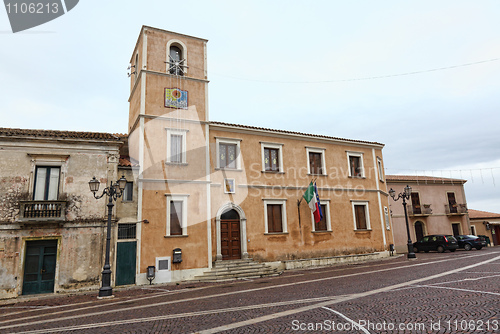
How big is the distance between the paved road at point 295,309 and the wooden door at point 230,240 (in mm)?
5266

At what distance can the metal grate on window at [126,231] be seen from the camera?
611 inches

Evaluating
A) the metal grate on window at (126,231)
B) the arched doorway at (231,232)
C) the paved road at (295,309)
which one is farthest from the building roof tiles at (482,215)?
the metal grate on window at (126,231)

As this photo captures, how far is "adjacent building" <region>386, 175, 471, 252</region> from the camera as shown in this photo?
3231 centimetres

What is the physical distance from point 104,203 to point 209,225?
5.41m

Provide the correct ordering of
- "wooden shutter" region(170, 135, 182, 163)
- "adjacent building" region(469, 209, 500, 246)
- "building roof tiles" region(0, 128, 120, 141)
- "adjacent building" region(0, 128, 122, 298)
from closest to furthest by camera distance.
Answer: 1. "adjacent building" region(0, 128, 122, 298)
2. "building roof tiles" region(0, 128, 120, 141)
3. "wooden shutter" region(170, 135, 182, 163)
4. "adjacent building" region(469, 209, 500, 246)

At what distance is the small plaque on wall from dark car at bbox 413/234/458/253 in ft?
78.7

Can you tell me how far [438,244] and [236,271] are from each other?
20097 mm

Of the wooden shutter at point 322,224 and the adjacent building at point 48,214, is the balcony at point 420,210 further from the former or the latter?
the adjacent building at point 48,214

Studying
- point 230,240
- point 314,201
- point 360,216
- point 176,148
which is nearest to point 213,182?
point 176,148

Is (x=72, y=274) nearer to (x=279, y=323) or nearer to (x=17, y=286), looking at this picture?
(x=17, y=286)

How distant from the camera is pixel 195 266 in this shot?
16609 millimetres

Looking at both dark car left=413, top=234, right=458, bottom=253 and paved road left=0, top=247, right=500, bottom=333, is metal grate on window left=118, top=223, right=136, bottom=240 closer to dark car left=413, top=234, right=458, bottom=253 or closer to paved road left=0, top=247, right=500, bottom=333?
paved road left=0, top=247, right=500, bottom=333

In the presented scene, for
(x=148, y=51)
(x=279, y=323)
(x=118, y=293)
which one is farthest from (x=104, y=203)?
(x=279, y=323)

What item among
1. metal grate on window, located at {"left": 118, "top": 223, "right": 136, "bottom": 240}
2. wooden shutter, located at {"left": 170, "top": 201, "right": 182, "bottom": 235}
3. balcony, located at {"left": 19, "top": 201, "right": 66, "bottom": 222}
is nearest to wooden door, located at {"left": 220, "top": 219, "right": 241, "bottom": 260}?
wooden shutter, located at {"left": 170, "top": 201, "right": 182, "bottom": 235}
